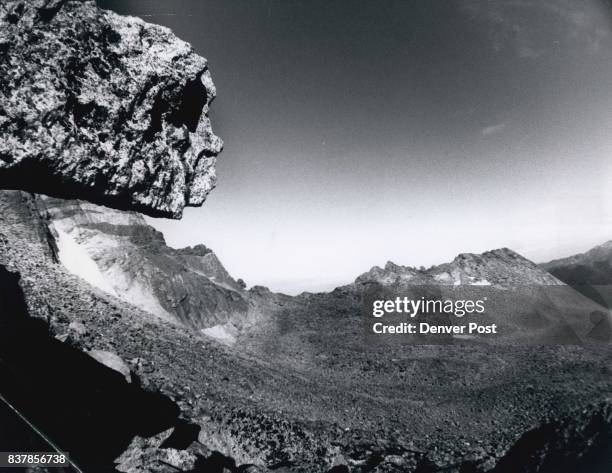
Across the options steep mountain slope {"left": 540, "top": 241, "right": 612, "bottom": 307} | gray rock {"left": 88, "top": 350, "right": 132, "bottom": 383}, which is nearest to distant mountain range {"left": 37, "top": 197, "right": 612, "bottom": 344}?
gray rock {"left": 88, "top": 350, "right": 132, "bottom": 383}

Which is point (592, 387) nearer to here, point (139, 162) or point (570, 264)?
point (139, 162)

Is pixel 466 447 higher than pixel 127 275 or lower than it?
lower

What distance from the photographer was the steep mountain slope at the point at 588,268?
183 ft

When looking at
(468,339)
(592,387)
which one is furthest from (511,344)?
(592,387)

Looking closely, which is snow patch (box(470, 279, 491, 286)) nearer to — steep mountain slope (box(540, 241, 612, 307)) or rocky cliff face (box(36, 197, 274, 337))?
rocky cliff face (box(36, 197, 274, 337))

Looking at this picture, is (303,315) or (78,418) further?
(303,315)

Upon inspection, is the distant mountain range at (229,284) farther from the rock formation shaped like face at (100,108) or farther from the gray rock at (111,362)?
the rock formation shaped like face at (100,108)

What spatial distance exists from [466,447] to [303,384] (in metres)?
6.58

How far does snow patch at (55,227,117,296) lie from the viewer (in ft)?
66.0

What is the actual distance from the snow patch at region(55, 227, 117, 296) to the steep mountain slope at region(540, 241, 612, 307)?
59.8 m

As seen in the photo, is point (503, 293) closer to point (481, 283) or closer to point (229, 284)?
point (481, 283)

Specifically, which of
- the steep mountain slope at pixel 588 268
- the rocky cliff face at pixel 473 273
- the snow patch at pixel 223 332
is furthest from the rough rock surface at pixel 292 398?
the steep mountain slope at pixel 588 268

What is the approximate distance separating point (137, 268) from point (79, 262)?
3.63 meters

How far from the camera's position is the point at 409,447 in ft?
35.1
